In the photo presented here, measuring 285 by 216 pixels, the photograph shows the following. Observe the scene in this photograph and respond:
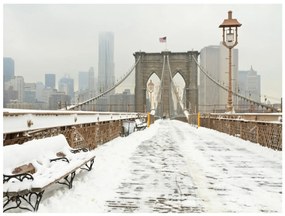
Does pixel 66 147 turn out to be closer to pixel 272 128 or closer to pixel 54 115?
pixel 54 115

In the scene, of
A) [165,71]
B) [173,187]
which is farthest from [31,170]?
[165,71]

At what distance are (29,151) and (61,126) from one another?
9.12 feet

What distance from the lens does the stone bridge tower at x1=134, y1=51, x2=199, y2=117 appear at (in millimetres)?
80438

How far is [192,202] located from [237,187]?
1.22 meters

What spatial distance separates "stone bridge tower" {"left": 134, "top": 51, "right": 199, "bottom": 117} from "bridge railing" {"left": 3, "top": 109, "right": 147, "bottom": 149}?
2581 inches

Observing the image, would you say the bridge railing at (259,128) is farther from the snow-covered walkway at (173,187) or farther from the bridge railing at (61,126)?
the bridge railing at (61,126)

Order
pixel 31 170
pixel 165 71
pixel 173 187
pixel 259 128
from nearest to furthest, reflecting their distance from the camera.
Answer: pixel 31 170
pixel 173 187
pixel 259 128
pixel 165 71

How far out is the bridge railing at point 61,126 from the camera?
523 cm

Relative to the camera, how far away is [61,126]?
25.3 feet

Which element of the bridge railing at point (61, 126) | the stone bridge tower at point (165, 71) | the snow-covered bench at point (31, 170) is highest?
the stone bridge tower at point (165, 71)

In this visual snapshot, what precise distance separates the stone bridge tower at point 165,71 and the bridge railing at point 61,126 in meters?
65.6

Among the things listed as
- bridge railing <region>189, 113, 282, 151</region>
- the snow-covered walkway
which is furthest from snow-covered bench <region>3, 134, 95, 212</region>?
bridge railing <region>189, 113, 282, 151</region>

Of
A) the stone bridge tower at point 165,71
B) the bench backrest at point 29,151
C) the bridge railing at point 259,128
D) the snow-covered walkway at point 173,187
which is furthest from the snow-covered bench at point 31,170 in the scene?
the stone bridge tower at point 165,71

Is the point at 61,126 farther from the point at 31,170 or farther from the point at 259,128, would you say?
the point at 259,128
